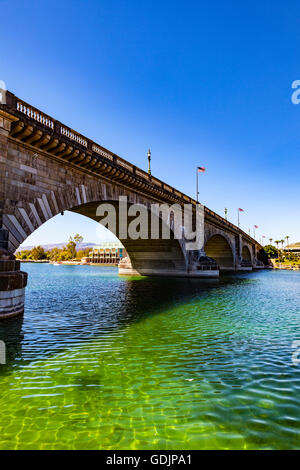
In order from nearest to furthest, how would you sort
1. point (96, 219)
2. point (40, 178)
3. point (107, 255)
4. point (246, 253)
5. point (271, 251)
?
point (40, 178), point (96, 219), point (246, 253), point (271, 251), point (107, 255)

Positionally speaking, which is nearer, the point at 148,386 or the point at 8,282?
the point at 148,386

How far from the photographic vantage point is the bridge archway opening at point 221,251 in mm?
69000

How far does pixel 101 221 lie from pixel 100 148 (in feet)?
47.7

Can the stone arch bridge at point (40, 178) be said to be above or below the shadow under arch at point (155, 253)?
above

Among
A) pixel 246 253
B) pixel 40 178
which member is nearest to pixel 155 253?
pixel 40 178

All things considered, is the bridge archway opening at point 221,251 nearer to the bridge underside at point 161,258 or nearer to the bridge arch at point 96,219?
the bridge underside at point 161,258

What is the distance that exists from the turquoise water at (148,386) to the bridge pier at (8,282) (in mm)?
684

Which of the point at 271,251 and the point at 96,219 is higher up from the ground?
the point at 96,219

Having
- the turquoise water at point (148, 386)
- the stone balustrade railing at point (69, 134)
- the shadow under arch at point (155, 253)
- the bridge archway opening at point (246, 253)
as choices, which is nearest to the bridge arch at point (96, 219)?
the shadow under arch at point (155, 253)

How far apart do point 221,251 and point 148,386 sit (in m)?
70.6

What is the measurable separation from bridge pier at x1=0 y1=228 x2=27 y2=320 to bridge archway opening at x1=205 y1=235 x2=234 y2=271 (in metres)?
57.5

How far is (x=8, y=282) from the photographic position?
1173 centimetres

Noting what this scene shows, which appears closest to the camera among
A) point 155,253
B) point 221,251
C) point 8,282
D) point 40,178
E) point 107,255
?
point 8,282

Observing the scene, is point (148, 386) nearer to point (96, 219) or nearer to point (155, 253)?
point (96, 219)
